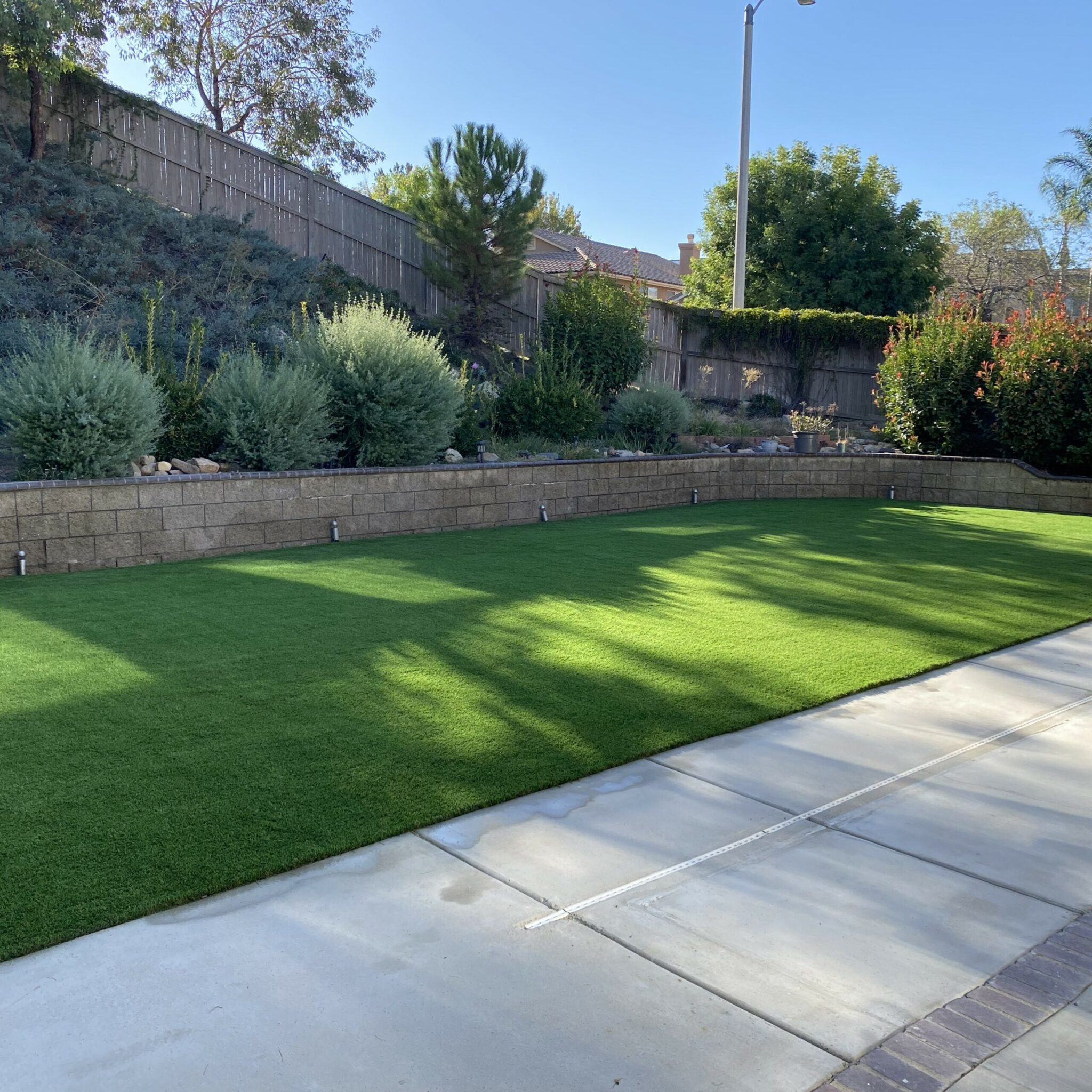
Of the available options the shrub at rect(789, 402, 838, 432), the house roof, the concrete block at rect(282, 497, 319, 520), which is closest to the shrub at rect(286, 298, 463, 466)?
the concrete block at rect(282, 497, 319, 520)

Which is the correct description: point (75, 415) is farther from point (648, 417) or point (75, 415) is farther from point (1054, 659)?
point (648, 417)

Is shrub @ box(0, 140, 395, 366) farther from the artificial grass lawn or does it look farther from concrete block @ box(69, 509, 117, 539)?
the artificial grass lawn

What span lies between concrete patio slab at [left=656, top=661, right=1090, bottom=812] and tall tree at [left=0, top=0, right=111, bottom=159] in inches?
586

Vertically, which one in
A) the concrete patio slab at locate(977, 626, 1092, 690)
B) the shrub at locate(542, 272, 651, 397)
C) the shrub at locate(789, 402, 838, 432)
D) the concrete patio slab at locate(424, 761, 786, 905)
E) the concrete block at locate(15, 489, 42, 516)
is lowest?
the concrete patio slab at locate(424, 761, 786, 905)

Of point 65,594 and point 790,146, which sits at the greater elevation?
point 790,146

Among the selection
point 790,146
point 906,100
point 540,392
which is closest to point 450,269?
point 540,392

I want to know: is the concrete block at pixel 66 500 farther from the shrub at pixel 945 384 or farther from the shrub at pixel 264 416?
the shrub at pixel 945 384

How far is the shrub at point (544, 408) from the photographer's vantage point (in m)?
13.6

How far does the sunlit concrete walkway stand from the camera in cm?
246

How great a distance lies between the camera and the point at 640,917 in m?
3.18

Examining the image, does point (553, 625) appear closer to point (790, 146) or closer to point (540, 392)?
point (540, 392)

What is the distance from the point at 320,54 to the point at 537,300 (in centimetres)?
976

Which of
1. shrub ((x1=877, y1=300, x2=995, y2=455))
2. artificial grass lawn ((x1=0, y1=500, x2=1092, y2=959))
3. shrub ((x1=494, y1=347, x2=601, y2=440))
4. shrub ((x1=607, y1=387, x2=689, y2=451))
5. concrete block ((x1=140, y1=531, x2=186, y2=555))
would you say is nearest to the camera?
artificial grass lawn ((x1=0, y1=500, x2=1092, y2=959))

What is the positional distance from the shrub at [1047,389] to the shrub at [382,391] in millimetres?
8331
